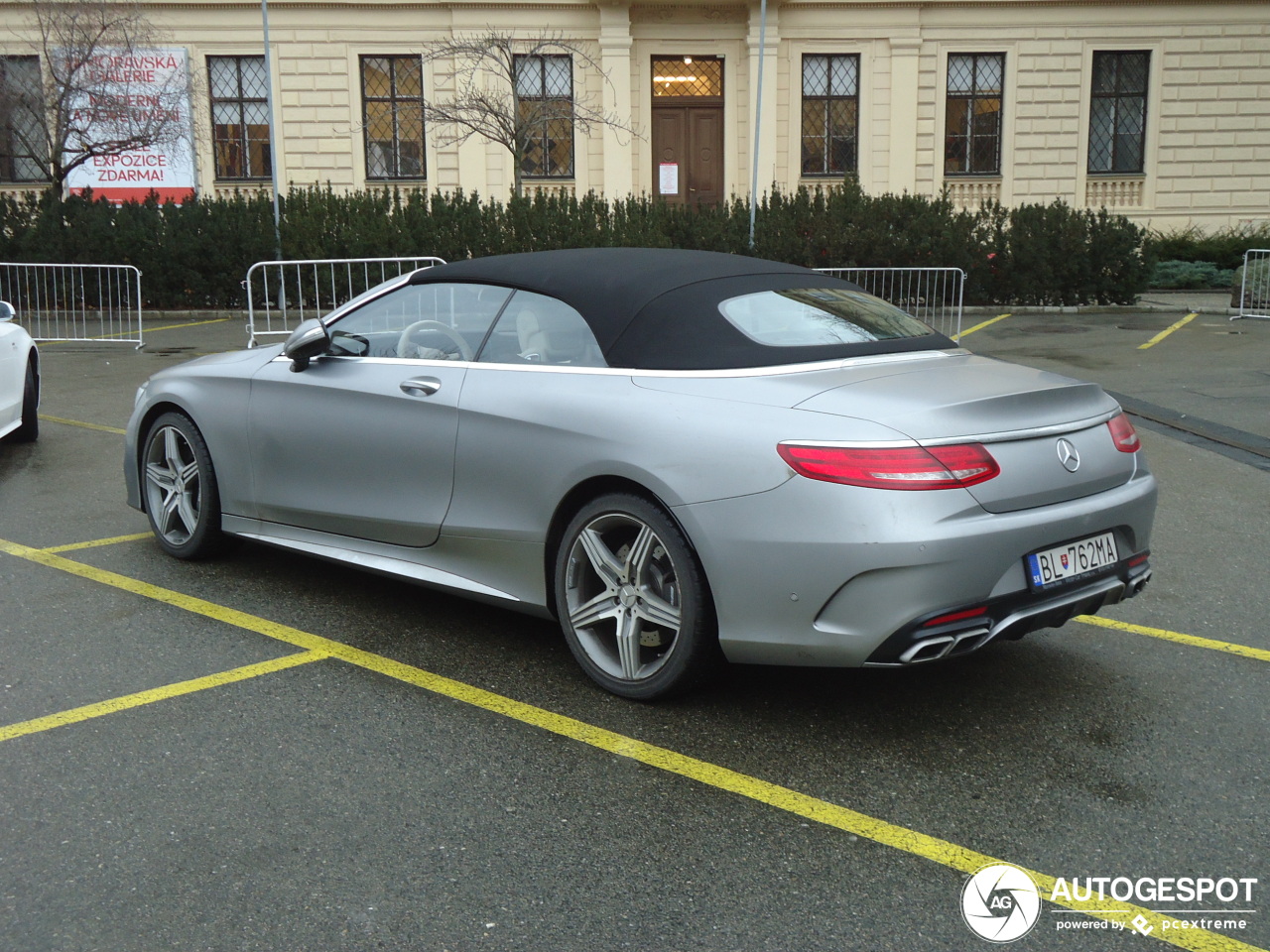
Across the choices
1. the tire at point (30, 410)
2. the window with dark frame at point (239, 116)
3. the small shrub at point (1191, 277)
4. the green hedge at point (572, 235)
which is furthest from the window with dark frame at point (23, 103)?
the small shrub at point (1191, 277)

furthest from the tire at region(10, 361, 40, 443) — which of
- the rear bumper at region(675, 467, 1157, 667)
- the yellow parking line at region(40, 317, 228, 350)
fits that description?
the yellow parking line at region(40, 317, 228, 350)

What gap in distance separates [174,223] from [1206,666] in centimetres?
1737

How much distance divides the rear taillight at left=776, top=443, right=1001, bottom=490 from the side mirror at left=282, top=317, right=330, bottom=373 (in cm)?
232

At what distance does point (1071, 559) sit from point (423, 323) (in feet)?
8.52

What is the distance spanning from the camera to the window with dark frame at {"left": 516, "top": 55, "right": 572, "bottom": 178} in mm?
27141

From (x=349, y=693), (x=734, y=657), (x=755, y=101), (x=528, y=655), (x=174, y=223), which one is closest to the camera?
(x=734, y=657)

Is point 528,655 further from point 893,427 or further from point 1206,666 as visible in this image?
point 1206,666

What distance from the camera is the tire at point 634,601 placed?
3.89 meters

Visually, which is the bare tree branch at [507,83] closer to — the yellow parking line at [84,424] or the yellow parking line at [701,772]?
the yellow parking line at [84,424]

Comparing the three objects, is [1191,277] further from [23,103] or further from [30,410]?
[30,410]

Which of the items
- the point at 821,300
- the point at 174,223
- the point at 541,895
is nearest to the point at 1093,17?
the point at 174,223

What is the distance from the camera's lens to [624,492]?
4.04m

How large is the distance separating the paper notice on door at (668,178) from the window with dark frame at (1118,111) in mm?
9481

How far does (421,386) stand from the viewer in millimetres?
4730
